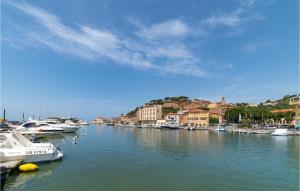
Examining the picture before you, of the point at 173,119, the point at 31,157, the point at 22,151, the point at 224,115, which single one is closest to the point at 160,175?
the point at 31,157

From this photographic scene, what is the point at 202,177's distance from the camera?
2314 cm

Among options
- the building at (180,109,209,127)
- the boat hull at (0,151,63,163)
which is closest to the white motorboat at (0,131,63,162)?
the boat hull at (0,151,63,163)

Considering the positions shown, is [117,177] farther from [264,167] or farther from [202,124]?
[202,124]

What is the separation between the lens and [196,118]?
132500mm

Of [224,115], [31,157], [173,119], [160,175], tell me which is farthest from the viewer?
[173,119]

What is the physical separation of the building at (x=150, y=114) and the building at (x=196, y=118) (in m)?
29.7

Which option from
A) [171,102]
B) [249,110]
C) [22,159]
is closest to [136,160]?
[22,159]

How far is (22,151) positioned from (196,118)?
368 feet

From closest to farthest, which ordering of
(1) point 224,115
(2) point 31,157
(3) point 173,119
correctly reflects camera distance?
(2) point 31,157, (1) point 224,115, (3) point 173,119

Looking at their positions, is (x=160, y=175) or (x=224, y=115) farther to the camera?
(x=224, y=115)

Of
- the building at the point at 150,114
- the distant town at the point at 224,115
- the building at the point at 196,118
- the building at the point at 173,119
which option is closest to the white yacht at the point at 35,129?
the distant town at the point at 224,115

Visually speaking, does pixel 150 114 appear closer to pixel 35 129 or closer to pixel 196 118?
pixel 196 118

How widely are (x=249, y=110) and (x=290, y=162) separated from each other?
8726 cm

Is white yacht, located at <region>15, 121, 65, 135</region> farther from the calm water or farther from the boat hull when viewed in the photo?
the boat hull
